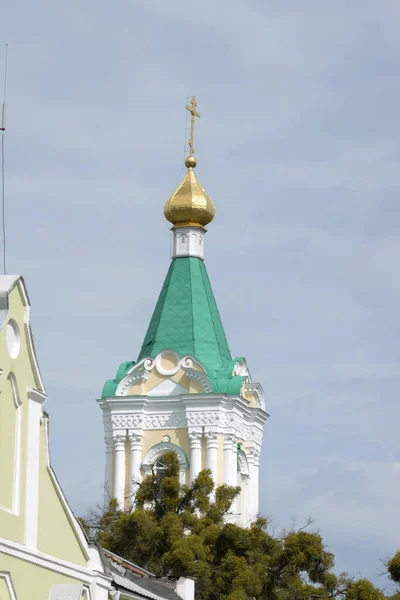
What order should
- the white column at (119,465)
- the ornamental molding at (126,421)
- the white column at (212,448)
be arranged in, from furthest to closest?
the ornamental molding at (126,421) < the white column at (212,448) < the white column at (119,465)

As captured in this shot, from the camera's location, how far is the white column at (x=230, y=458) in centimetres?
4300

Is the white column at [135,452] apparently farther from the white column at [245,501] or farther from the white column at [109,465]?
the white column at [245,501]

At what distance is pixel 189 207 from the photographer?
45688 mm

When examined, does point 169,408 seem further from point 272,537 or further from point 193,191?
point 272,537

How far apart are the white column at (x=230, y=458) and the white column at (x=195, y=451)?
722mm

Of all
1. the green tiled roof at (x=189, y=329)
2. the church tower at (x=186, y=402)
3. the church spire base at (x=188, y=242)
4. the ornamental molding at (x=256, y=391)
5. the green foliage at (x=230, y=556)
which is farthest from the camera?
the church spire base at (x=188, y=242)

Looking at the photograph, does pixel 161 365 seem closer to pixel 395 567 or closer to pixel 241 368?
pixel 241 368

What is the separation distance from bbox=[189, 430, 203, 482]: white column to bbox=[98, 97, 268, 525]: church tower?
0.09 ft

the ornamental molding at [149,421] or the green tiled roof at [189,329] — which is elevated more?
the green tiled roof at [189,329]


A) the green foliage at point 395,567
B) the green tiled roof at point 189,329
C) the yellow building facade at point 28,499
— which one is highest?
the green tiled roof at point 189,329

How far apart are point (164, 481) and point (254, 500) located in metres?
12.0

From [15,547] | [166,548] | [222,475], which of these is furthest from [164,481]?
[15,547]

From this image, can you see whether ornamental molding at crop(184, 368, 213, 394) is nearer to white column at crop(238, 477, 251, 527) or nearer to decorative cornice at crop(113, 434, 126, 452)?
decorative cornice at crop(113, 434, 126, 452)

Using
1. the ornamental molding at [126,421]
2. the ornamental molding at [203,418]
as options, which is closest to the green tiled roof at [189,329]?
the ornamental molding at [126,421]
